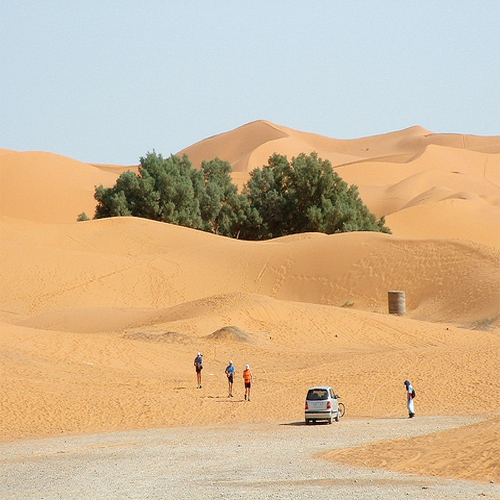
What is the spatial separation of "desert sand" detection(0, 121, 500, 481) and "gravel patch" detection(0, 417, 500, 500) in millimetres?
1076

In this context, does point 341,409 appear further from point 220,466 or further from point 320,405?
point 220,466

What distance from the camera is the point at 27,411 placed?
24297 mm

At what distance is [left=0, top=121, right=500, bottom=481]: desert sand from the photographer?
24625 mm

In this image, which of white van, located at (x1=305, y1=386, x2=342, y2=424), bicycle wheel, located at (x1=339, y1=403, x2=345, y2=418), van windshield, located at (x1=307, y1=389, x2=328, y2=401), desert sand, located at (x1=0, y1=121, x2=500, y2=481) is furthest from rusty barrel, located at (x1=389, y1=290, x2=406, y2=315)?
van windshield, located at (x1=307, y1=389, x2=328, y2=401)

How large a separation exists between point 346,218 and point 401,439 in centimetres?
4985

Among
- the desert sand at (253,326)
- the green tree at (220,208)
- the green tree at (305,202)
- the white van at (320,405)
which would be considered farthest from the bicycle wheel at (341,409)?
the green tree at (220,208)

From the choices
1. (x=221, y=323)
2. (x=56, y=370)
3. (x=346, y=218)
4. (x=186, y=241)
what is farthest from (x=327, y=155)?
(x=56, y=370)

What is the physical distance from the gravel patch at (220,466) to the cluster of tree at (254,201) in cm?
4652

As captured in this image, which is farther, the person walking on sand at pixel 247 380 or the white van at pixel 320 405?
the person walking on sand at pixel 247 380

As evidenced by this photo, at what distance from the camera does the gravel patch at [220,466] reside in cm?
1358

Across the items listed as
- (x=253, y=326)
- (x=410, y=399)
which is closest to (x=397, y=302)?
(x=253, y=326)

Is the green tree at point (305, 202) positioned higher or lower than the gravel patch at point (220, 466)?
higher

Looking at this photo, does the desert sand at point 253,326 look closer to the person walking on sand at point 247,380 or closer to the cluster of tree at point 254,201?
the person walking on sand at point 247,380

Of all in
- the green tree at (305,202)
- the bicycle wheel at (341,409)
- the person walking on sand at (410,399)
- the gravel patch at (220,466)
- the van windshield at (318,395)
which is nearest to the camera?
the gravel patch at (220,466)
